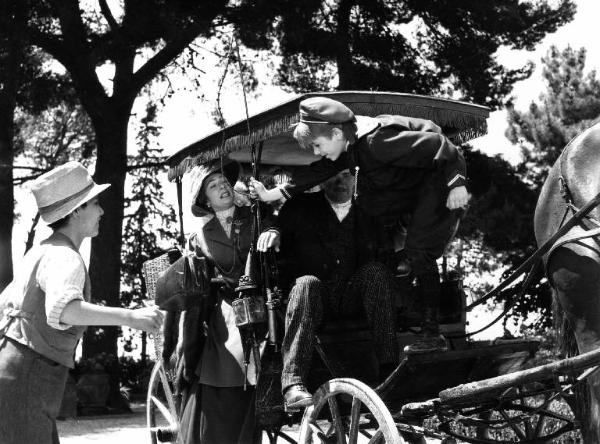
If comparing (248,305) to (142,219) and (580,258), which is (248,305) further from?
(142,219)

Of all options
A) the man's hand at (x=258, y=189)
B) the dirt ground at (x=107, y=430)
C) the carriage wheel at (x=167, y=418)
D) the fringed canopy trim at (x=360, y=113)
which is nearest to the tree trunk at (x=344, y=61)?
the dirt ground at (x=107, y=430)

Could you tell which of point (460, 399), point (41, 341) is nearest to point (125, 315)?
point (41, 341)

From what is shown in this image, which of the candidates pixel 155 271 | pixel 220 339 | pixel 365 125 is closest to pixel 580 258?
pixel 365 125

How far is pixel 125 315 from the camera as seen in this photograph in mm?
3934

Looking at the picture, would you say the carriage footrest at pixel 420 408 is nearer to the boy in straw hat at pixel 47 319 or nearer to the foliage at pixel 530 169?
the boy in straw hat at pixel 47 319

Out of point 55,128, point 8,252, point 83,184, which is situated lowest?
point 83,184

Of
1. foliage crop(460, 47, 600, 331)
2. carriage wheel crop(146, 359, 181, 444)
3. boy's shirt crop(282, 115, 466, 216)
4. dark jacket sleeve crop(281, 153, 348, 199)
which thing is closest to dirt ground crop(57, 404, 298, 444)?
carriage wheel crop(146, 359, 181, 444)

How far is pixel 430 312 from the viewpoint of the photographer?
4.78 meters

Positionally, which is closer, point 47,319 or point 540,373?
point 47,319

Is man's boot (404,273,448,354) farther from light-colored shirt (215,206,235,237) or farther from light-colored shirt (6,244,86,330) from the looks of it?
light-colored shirt (6,244,86,330)

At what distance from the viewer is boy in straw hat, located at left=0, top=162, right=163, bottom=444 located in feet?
12.9

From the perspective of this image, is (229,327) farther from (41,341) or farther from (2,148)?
(2,148)

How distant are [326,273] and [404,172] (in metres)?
0.80

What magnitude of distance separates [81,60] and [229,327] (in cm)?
1038
